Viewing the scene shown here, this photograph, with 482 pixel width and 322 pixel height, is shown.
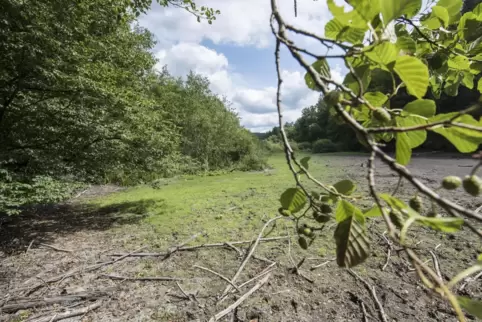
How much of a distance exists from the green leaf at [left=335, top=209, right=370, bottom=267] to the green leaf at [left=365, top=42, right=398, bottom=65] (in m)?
0.15

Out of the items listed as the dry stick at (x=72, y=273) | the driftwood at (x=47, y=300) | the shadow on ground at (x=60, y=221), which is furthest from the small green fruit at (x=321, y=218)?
the shadow on ground at (x=60, y=221)

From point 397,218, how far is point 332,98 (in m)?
0.11

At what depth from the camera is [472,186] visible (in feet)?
0.64

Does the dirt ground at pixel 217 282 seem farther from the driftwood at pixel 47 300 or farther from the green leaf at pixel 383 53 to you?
the green leaf at pixel 383 53

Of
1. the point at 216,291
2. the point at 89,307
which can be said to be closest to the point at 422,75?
the point at 216,291

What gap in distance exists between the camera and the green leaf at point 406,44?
0.35 m

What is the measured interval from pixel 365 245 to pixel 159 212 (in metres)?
4.96

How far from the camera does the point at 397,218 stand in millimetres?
238

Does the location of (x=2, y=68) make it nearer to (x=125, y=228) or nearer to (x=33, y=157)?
(x=33, y=157)

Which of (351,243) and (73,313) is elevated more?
(351,243)

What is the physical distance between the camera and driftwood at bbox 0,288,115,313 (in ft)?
6.94

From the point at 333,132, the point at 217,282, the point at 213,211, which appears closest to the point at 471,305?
the point at 217,282

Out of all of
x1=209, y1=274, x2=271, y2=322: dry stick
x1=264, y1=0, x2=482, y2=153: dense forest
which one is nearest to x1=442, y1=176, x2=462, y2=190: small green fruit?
x1=209, y1=274, x2=271, y2=322: dry stick

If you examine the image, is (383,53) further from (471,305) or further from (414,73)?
(471,305)
